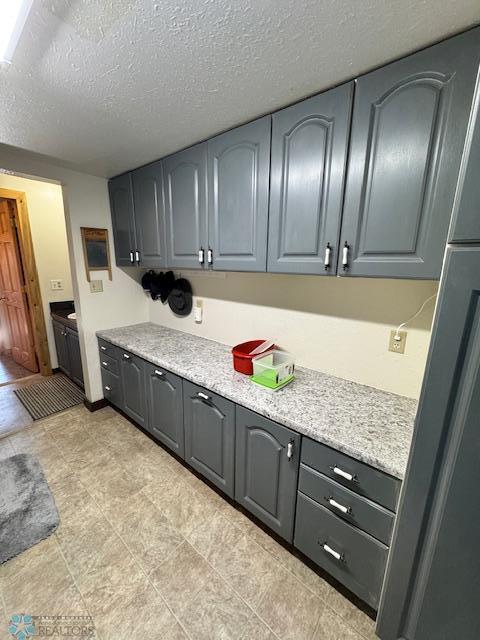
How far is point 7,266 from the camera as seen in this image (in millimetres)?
3328

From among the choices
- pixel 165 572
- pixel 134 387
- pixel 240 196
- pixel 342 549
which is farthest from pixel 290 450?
pixel 134 387

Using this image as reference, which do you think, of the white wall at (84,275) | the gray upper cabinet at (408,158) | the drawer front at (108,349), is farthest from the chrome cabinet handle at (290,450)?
the white wall at (84,275)

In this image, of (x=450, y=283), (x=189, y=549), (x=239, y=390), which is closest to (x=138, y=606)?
(x=189, y=549)

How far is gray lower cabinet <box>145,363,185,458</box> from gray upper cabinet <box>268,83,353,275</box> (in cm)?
107

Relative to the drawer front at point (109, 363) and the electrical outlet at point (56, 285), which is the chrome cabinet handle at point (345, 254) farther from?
the electrical outlet at point (56, 285)

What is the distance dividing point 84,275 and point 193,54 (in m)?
1.95

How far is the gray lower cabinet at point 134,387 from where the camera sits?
2.08 m

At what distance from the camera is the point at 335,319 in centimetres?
154

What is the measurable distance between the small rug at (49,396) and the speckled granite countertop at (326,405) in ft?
4.80

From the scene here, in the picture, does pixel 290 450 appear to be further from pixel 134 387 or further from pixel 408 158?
pixel 134 387

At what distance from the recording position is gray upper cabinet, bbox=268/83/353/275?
3.60 ft

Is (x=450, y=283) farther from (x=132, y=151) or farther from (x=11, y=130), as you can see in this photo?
(x=11, y=130)

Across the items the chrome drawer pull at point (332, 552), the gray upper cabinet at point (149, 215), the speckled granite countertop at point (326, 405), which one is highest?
the gray upper cabinet at point (149, 215)

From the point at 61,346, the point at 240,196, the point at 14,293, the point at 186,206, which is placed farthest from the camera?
the point at 14,293
